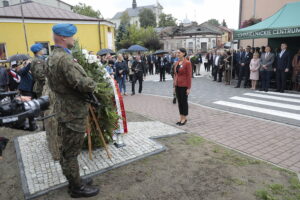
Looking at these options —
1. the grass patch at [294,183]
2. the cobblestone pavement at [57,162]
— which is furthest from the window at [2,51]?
the grass patch at [294,183]

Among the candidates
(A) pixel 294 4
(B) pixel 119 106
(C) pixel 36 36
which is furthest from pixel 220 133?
(C) pixel 36 36

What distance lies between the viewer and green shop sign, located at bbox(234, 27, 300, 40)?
10.2 metres

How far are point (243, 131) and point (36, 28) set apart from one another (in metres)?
17.5

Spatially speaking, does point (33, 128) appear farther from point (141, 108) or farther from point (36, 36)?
point (36, 36)

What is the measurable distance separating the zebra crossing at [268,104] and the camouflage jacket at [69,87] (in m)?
6.11

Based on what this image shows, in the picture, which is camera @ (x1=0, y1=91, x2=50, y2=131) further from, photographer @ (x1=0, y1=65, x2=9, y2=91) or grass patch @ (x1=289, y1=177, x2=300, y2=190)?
photographer @ (x1=0, y1=65, x2=9, y2=91)

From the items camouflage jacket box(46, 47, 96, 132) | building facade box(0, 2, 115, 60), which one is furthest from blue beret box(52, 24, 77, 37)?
building facade box(0, 2, 115, 60)

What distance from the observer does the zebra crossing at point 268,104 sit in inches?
300

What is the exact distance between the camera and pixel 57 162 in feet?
14.5

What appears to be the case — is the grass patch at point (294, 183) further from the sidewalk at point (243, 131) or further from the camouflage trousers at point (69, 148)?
the camouflage trousers at point (69, 148)

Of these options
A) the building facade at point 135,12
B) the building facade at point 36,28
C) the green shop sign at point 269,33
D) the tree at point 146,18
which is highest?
the building facade at point 135,12

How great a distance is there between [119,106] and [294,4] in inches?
457

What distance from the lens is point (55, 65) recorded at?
9.79 feet

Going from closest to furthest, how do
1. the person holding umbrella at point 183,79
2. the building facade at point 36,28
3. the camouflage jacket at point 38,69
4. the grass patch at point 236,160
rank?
the grass patch at point 236,160 → the camouflage jacket at point 38,69 → the person holding umbrella at point 183,79 → the building facade at point 36,28
